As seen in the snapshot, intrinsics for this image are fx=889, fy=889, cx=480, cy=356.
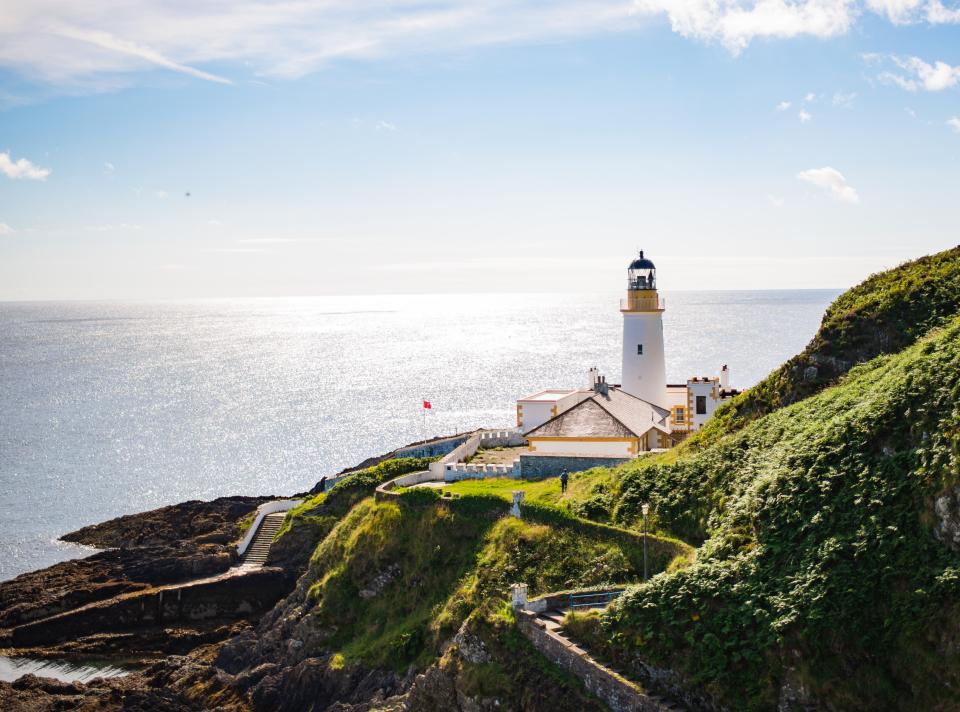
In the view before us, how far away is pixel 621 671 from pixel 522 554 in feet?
27.6

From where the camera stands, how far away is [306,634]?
33719 millimetres

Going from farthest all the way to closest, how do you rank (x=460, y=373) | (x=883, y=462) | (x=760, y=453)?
(x=460, y=373) < (x=760, y=453) < (x=883, y=462)

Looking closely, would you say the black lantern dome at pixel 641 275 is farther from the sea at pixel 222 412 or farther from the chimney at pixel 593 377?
the sea at pixel 222 412

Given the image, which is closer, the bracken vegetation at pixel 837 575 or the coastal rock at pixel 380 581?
the bracken vegetation at pixel 837 575

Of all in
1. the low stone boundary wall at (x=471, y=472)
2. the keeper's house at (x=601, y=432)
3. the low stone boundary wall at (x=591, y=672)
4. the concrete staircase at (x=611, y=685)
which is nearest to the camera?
the concrete staircase at (x=611, y=685)

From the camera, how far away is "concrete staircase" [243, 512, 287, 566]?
151 feet

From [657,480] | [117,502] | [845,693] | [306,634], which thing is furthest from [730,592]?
[117,502]

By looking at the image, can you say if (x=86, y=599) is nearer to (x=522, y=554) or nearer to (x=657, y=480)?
(x=522, y=554)

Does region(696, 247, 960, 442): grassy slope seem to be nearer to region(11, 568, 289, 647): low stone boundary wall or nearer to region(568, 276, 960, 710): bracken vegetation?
region(568, 276, 960, 710): bracken vegetation

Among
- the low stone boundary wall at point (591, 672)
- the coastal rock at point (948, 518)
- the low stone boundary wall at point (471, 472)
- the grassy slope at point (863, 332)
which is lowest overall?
the low stone boundary wall at point (591, 672)

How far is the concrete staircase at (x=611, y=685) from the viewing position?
66.4 feet

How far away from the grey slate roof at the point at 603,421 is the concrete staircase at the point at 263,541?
1594 cm

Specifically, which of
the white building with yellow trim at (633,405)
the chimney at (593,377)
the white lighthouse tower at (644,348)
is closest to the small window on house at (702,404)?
the white building with yellow trim at (633,405)

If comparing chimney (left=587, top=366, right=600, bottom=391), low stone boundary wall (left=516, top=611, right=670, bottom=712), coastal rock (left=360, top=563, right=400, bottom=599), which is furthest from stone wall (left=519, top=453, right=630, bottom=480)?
low stone boundary wall (left=516, top=611, right=670, bottom=712)
